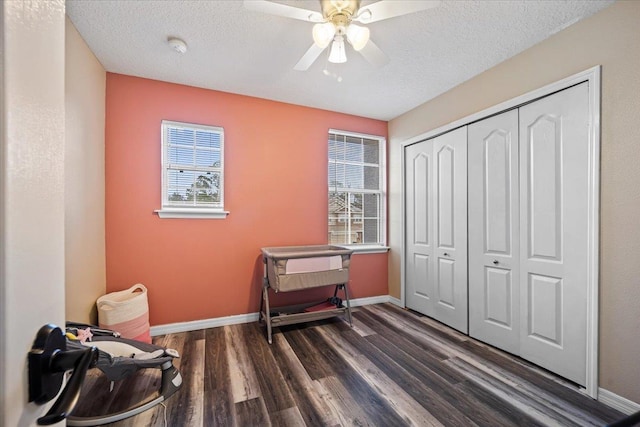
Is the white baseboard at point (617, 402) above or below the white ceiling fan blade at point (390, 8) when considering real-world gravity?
below

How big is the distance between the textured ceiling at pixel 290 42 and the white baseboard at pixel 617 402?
2.58 meters

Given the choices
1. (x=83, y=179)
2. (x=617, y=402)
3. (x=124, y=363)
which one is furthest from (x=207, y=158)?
(x=617, y=402)

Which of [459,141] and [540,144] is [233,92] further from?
[540,144]

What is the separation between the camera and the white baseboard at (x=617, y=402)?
1683mm

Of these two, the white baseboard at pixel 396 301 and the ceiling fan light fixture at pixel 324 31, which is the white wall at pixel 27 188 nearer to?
the ceiling fan light fixture at pixel 324 31

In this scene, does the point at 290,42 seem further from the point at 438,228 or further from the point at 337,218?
the point at 438,228

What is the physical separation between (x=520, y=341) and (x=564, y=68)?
222 centimetres

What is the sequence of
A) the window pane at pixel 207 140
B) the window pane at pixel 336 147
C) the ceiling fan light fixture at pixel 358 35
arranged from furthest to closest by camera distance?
the window pane at pixel 336 147
the window pane at pixel 207 140
the ceiling fan light fixture at pixel 358 35

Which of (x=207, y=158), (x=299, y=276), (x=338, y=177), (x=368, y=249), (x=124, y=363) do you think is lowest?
(x=124, y=363)

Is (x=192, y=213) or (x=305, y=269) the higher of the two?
(x=192, y=213)

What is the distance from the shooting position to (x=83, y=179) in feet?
7.12

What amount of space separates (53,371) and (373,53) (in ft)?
6.55

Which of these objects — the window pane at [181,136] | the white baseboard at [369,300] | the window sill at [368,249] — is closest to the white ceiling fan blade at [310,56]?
the window pane at [181,136]

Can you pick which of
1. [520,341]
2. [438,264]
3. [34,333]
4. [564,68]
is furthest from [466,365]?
[34,333]
